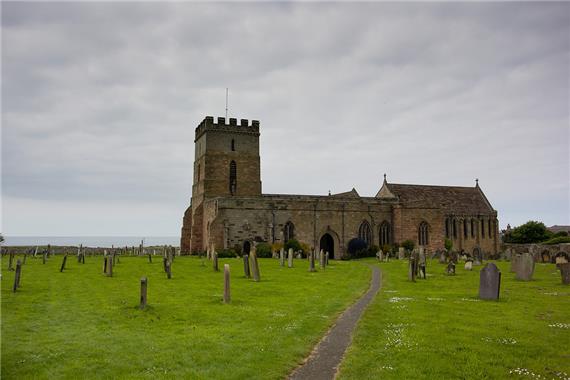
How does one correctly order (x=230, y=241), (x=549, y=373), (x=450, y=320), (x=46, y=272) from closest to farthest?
(x=549, y=373)
(x=450, y=320)
(x=46, y=272)
(x=230, y=241)

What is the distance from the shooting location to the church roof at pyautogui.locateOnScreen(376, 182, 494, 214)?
171 feet

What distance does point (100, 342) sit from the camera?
10523mm

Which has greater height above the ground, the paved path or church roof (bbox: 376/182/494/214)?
church roof (bbox: 376/182/494/214)

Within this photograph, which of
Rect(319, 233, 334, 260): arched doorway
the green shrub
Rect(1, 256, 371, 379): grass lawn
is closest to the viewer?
Rect(1, 256, 371, 379): grass lawn

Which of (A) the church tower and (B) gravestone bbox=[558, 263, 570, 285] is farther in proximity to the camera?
(A) the church tower

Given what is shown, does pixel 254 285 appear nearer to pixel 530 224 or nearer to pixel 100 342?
pixel 100 342

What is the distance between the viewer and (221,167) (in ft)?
165

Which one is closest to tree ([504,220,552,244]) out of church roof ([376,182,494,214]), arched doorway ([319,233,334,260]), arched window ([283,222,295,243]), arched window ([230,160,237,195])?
church roof ([376,182,494,214])

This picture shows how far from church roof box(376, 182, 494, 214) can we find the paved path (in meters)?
38.9

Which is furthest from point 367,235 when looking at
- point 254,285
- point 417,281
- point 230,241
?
point 254,285

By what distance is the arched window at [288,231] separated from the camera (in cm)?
4628

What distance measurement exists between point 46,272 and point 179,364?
1998cm

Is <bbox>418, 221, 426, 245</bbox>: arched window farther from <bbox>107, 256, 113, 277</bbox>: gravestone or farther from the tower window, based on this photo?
<bbox>107, 256, 113, 277</bbox>: gravestone

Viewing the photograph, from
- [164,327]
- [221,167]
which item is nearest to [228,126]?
[221,167]
